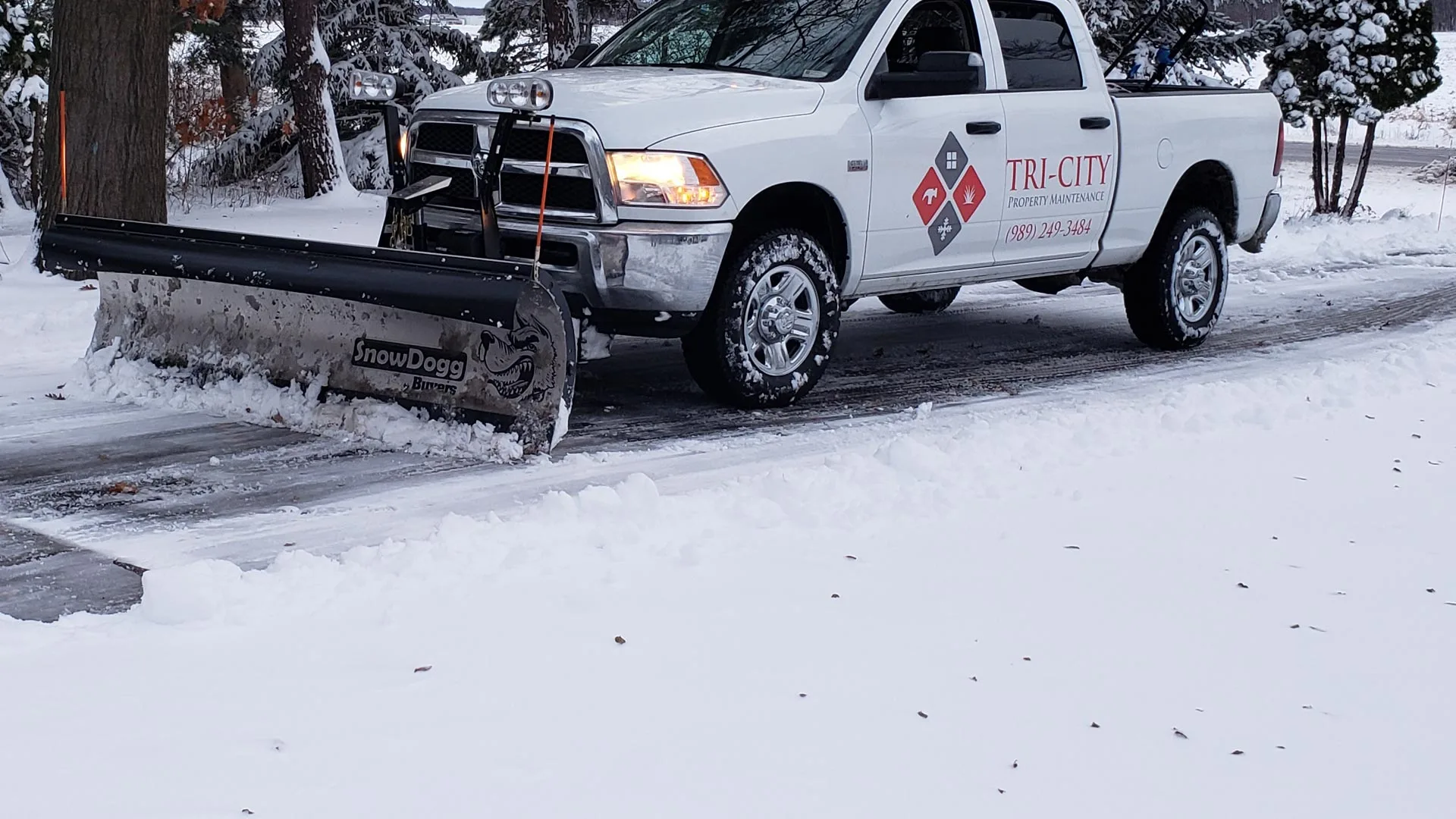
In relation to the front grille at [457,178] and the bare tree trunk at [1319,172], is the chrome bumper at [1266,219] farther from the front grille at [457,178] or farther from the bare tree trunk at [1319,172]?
the bare tree trunk at [1319,172]

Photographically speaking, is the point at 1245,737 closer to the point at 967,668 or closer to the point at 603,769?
the point at 967,668

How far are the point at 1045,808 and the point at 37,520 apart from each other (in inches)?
137

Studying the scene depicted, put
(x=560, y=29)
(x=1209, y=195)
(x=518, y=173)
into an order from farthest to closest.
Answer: (x=560, y=29) < (x=1209, y=195) < (x=518, y=173)

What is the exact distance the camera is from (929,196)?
23.0 ft

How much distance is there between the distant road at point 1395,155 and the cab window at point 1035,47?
24.1m

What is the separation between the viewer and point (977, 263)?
739cm

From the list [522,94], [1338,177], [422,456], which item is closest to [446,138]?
[522,94]

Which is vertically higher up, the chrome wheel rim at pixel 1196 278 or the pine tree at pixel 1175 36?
the pine tree at pixel 1175 36

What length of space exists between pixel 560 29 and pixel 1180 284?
11529 millimetres

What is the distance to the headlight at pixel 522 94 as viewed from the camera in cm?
575

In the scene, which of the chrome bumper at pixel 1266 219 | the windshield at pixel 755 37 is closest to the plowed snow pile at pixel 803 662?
the windshield at pixel 755 37

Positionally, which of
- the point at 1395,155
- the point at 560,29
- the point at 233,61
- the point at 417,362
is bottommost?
the point at 417,362

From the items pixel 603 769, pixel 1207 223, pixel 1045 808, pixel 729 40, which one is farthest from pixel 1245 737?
pixel 1207 223

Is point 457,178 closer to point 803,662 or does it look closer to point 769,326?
point 769,326
